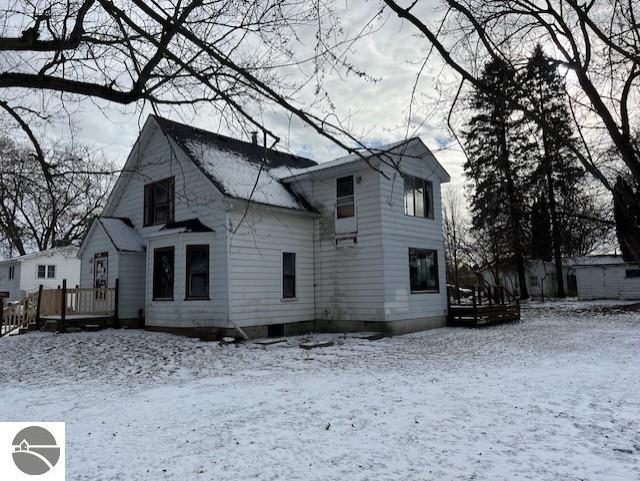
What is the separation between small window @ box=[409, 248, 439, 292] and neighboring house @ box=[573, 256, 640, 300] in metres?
21.3

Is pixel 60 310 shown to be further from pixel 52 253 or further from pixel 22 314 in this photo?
pixel 52 253

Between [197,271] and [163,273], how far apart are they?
4.72 feet

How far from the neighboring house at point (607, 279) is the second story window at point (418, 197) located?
21518 millimetres

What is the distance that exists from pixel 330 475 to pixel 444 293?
1356cm

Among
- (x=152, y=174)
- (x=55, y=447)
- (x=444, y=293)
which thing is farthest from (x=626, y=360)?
(x=152, y=174)

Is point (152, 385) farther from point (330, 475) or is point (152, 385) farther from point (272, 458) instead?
point (330, 475)

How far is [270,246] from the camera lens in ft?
47.2

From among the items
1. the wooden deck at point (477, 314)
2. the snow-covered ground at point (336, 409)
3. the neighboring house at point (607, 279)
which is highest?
the neighboring house at point (607, 279)

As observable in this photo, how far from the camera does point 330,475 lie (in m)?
3.88

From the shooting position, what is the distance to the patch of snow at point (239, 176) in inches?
538

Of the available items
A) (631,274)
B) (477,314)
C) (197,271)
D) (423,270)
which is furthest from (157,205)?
(631,274)

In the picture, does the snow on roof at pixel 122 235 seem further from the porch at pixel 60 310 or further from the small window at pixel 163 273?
the small window at pixel 163 273

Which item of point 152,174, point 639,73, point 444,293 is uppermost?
point 152,174

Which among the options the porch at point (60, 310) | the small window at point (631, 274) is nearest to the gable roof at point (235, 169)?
the porch at point (60, 310)
